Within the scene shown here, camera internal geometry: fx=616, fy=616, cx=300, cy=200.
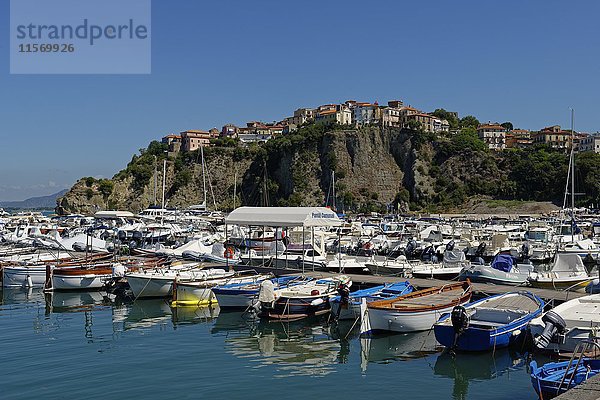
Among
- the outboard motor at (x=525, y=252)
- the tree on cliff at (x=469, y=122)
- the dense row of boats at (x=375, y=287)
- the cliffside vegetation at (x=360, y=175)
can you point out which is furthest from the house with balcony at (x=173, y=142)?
the outboard motor at (x=525, y=252)

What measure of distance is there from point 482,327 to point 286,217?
42.7ft

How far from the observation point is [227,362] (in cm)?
1806

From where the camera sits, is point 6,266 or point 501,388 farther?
point 6,266

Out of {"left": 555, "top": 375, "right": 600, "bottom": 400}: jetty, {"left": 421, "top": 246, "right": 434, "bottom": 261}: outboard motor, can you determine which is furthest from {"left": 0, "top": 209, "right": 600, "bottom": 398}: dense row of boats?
{"left": 555, "top": 375, "right": 600, "bottom": 400}: jetty

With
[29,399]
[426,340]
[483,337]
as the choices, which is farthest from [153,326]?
[483,337]

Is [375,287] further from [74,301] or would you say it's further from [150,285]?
[74,301]

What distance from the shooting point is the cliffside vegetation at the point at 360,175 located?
111125mm

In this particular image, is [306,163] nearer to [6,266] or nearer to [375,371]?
[6,266]

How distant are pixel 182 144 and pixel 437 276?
5238 inches

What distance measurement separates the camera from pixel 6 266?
32.9 metres

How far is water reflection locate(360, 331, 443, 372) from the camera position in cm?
1833

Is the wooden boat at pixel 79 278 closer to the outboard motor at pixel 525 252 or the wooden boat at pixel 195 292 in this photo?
the wooden boat at pixel 195 292

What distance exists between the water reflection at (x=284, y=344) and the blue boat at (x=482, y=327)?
3273 millimetres

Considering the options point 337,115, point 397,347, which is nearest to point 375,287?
point 397,347
